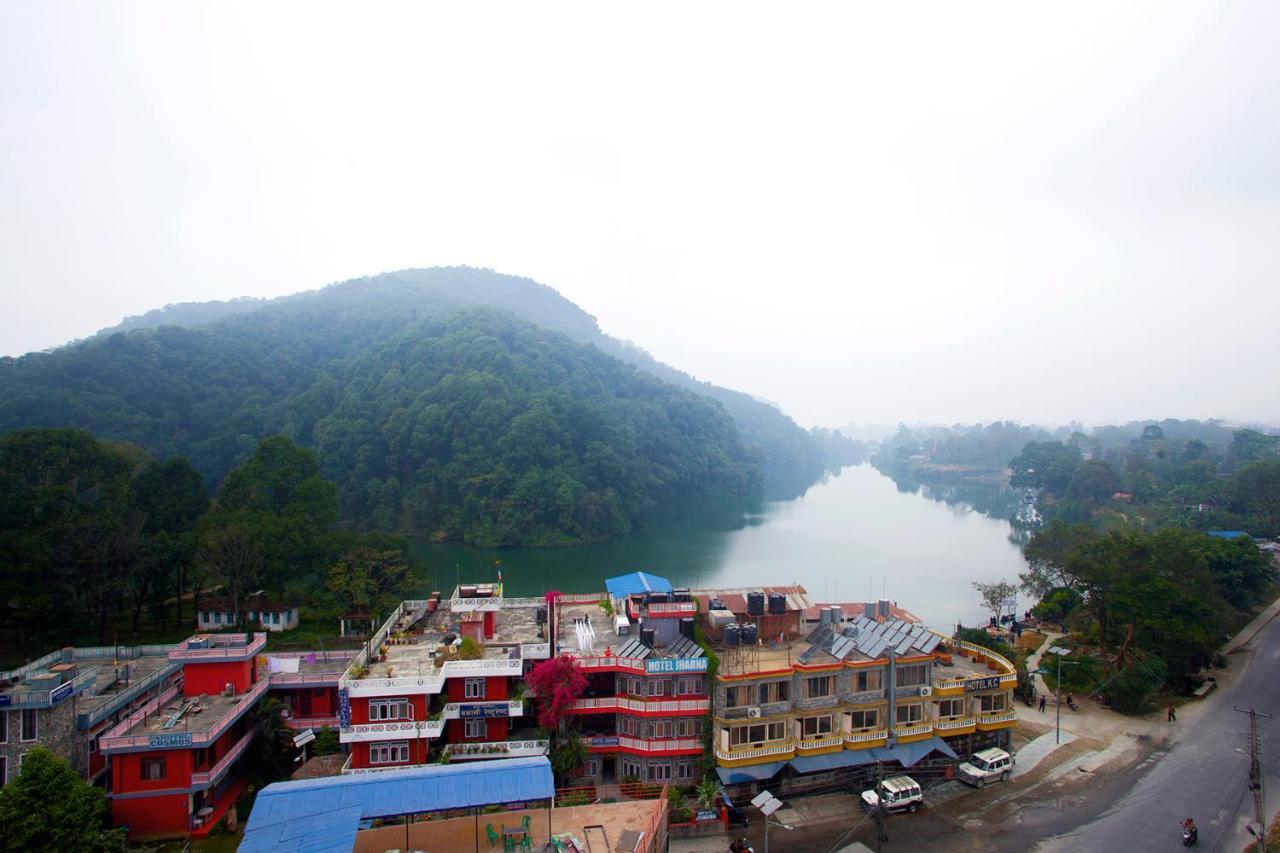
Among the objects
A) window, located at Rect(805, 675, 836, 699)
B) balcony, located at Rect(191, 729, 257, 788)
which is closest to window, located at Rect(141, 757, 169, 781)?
balcony, located at Rect(191, 729, 257, 788)

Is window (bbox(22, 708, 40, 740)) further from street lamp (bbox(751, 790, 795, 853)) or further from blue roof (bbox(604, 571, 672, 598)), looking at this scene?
street lamp (bbox(751, 790, 795, 853))

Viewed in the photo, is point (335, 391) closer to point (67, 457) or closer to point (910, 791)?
point (67, 457)

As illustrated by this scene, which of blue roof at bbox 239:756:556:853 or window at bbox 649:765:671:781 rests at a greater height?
blue roof at bbox 239:756:556:853

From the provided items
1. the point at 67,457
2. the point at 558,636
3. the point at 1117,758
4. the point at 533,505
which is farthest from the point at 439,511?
the point at 1117,758

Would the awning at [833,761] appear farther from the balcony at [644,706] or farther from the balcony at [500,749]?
the balcony at [500,749]

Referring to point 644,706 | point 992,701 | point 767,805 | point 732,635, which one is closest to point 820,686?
point 732,635

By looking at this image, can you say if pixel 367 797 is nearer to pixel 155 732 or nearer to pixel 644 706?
pixel 155 732
